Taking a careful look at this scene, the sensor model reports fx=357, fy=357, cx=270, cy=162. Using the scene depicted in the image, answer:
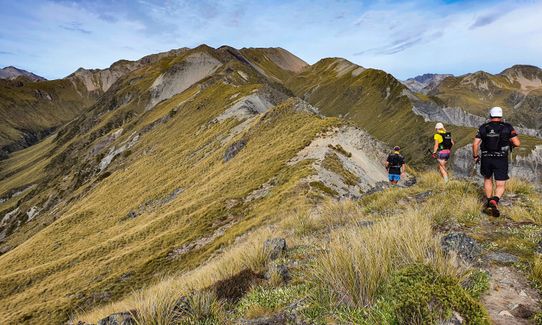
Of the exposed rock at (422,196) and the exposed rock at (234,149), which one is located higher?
the exposed rock at (234,149)

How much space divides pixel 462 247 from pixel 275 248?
4.47 meters

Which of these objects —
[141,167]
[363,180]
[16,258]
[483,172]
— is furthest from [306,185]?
[141,167]

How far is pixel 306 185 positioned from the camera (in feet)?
85.9

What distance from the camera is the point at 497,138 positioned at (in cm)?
1067

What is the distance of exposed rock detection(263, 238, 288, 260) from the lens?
30.3 feet

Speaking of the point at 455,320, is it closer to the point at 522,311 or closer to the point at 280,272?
the point at 522,311

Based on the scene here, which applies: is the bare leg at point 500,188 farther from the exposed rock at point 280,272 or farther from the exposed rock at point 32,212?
the exposed rock at point 32,212

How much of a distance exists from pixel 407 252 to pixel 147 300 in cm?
445

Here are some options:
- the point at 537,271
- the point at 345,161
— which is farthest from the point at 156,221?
the point at 537,271

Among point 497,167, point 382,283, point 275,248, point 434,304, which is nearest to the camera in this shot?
point 434,304

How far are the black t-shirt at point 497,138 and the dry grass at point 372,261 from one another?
611 cm

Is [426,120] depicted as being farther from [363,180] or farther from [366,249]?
[366,249]

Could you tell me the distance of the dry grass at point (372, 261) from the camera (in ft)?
17.2

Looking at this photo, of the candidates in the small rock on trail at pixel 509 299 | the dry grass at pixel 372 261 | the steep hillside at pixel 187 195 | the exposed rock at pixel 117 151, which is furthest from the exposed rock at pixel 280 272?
the exposed rock at pixel 117 151
